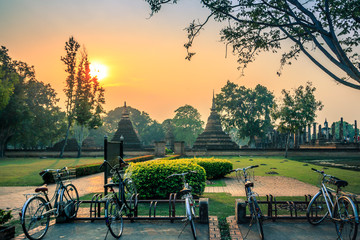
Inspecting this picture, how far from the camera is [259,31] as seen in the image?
14086mm

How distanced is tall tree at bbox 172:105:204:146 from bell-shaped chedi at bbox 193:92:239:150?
89.5 ft

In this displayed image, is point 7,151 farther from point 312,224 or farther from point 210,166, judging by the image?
point 312,224

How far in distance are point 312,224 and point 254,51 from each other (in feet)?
33.5

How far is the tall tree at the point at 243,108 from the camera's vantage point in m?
56.5

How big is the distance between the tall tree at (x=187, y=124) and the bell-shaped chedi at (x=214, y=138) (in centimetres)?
2728

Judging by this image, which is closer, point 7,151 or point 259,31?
point 259,31

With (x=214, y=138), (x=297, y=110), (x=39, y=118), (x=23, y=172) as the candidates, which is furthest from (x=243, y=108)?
(x=23, y=172)

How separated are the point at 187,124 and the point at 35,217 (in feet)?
262

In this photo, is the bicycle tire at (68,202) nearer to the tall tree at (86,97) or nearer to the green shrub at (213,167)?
the green shrub at (213,167)

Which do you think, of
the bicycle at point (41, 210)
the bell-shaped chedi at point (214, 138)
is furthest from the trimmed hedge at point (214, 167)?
the bell-shaped chedi at point (214, 138)

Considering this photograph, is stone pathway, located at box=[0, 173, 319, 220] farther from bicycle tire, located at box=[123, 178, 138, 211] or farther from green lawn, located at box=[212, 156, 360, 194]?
bicycle tire, located at box=[123, 178, 138, 211]

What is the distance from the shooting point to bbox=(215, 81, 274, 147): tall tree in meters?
56.5

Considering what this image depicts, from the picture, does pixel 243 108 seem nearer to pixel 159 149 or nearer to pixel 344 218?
pixel 159 149

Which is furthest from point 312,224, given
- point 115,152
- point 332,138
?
point 332,138
